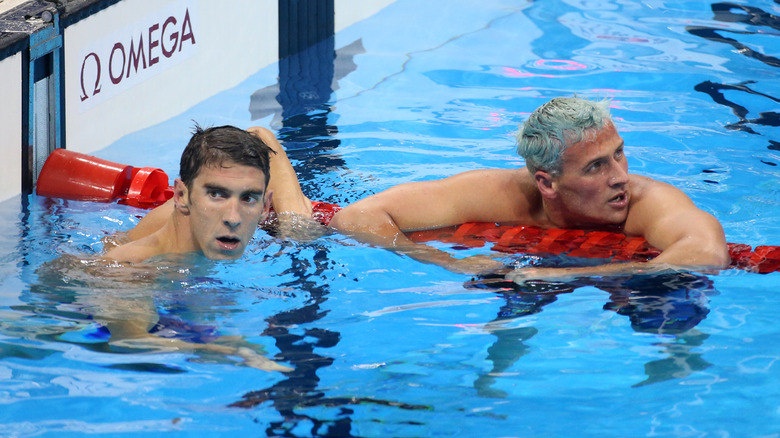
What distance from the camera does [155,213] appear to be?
160 inches

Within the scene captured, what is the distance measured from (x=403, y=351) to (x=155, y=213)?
1324mm

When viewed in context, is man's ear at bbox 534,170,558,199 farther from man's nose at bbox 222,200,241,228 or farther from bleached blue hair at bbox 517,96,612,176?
man's nose at bbox 222,200,241,228

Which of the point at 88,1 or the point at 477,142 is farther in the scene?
the point at 477,142

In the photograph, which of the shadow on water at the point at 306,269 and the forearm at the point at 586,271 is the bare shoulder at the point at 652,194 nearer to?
the forearm at the point at 586,271

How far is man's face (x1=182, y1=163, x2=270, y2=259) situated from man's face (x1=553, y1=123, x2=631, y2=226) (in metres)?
1.34

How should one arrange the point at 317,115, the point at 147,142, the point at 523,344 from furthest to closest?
the point at 317,115, the point at 147,142, the point at 523,344

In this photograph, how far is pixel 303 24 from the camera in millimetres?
7922

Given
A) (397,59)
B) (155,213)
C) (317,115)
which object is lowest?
(155,213)

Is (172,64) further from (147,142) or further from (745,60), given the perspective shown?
(745,60)

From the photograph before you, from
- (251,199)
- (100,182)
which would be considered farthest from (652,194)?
(100,182)

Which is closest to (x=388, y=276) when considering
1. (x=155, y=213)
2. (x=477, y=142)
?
(x=155, y=213)

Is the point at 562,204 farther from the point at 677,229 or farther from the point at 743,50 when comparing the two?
the point at 743,50

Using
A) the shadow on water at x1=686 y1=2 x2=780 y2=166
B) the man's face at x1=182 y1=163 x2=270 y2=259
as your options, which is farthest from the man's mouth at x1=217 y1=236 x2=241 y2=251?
the shadow on water at x1=686 y1=2 x2=780 y2=166

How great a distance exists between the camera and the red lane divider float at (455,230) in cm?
394
